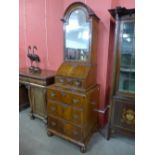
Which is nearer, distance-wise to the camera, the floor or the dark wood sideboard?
the floor

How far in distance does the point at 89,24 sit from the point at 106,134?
166 cm

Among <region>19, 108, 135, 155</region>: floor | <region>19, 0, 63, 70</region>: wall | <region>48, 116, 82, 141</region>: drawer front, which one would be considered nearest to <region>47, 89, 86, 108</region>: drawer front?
<region>48, 116, 82, 141</region>: drawer front

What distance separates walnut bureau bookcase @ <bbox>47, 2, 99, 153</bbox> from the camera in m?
2.01

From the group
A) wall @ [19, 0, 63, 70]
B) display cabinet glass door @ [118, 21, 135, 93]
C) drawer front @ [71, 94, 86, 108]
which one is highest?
wall @ [19, 0, 63, 70]

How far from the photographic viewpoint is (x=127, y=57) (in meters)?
2.01

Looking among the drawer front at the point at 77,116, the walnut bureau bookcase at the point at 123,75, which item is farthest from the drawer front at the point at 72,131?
the walnut bureau bookcase at the point at 123,75

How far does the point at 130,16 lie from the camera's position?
189 centimetres

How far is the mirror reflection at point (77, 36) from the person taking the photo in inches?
84.1

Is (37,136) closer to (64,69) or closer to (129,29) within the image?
(64,69)

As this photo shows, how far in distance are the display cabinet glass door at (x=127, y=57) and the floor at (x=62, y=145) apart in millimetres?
820

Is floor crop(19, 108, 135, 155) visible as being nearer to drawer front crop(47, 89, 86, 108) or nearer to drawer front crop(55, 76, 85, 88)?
drawer front crop(47, 89, 86, 108)

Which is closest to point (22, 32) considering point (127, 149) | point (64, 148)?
point (64, 148)

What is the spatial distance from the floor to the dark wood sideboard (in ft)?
1.20

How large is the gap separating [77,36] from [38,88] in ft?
3.69
